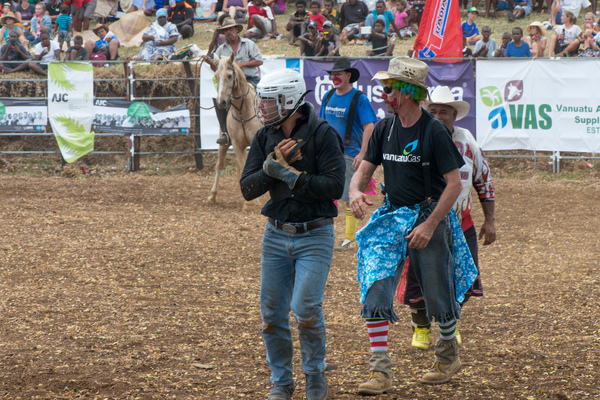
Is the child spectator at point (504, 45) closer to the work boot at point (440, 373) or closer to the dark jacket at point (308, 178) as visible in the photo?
the work boot at point (440, 373)

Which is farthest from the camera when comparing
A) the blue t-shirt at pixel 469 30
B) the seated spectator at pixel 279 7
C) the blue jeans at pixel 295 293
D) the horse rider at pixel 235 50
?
the seated spectator at pixel 279 7

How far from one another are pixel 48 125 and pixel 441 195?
12667 millimetres

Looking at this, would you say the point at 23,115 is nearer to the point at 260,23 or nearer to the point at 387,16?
the point at 260,23

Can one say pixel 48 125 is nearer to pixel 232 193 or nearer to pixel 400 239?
pixel 232 193

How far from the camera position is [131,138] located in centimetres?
1440

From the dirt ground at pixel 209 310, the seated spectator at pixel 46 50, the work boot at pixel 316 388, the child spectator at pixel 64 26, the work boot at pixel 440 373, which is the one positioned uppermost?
the child spectator at pixel 64 26

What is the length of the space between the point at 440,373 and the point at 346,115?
394cm

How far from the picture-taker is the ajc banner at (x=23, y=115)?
46.6 ft

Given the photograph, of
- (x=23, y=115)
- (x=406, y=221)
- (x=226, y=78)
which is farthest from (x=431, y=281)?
(x=23, y=115)

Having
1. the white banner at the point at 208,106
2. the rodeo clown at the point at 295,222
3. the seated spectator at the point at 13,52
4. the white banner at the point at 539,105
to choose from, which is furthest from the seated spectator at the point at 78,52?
the rodeo clown at the point at 295,222

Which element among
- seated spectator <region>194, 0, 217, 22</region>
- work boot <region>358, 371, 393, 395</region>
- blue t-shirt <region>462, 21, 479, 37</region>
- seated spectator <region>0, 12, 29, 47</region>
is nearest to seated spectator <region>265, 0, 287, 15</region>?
seated spectator <region>194, 0, 217, 22</region>

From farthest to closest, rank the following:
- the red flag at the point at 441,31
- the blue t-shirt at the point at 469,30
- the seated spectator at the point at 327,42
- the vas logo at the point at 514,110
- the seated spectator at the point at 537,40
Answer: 1. the blue t-shirt at the point at 469,30
2. the seated spectator at the point at 537,40
3. the seated spectator at the point at 327,42
4. the red flag at the point at 441,31
5. the vas logo at the point at 514,110

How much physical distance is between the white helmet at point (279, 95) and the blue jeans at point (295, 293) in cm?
68

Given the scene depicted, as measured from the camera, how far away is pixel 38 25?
20484mm
